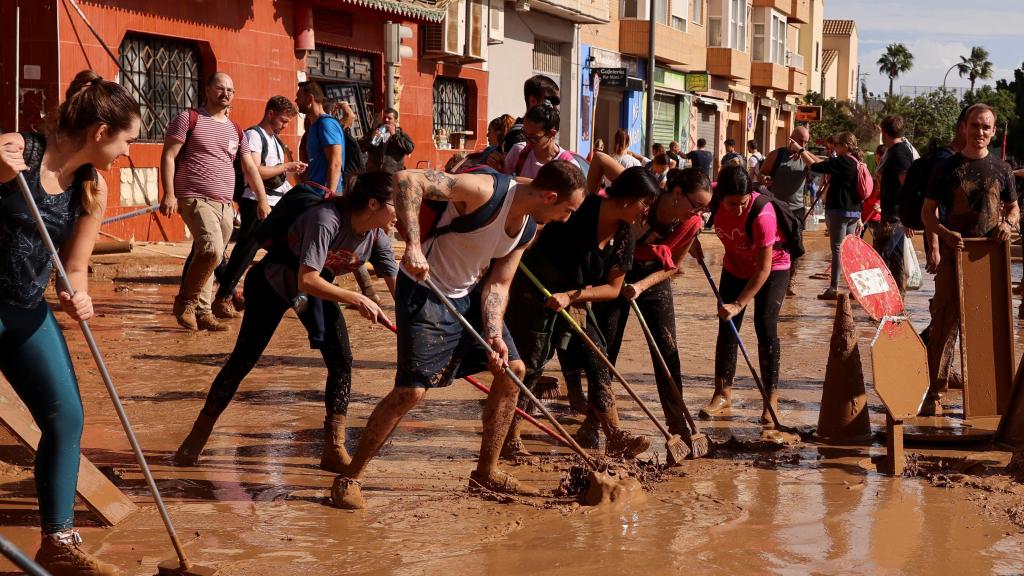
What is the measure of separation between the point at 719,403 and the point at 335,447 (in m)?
2.63

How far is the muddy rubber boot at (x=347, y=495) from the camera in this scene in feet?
16.3

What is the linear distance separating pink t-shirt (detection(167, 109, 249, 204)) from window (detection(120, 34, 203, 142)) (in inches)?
242

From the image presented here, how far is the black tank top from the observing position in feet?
12.5

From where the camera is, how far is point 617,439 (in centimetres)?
610

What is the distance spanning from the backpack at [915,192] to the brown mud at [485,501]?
3.89 feet

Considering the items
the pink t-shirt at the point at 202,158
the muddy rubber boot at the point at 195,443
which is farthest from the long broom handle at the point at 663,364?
the pink t-shirt at the point at 202,158

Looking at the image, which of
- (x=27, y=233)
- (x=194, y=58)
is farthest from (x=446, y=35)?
(x=27, y=233)

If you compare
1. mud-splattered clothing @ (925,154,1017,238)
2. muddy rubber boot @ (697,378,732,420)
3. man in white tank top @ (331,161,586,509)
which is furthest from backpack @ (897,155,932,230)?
man in white tank top @ (331,161,586,509)

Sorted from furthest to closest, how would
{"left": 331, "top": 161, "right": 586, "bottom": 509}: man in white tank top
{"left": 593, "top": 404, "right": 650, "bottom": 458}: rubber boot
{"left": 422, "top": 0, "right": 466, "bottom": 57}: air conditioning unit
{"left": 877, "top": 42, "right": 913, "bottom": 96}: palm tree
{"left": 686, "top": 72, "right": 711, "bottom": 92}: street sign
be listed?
{"left": 877, "top": 42, "right": 913, "bottom": 96}: palm tree
{"left": 686, "top": 72, "right": 711, "bottom": 92}: street sign
{"left": 422, "top": 0, "right": 466, "bottom": 57}: air conditioning unit
{"left": 593, "top": 404, "right": 650, "bottom": 458}: rubber boot
{"left": 331, "top": 161, "right": 586, "bottom": 509}: man in white tank top

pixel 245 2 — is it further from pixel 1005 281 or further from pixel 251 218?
pixel 1005 281

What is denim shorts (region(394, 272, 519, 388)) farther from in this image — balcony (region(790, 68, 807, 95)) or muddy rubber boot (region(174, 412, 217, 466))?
balcony (region(790, 68, 807, 95))

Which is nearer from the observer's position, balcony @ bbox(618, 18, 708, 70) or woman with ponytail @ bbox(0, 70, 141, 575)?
woman with ponytail @ bbox(0, 70, 141, 575)

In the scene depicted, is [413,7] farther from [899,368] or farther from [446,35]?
[899,368]

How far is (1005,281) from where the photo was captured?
703 cm
